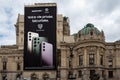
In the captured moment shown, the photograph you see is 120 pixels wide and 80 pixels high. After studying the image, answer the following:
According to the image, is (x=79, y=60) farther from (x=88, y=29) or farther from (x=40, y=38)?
(x=40, y=38)

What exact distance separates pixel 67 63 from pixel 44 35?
9.70m

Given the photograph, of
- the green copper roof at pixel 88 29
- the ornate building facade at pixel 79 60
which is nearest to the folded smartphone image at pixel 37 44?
the ornate building facade at pixel 79 60

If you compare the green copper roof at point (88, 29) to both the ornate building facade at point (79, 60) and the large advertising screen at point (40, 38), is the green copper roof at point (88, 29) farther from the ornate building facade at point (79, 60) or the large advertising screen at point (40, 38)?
the large advertising screen at point (40, 38)

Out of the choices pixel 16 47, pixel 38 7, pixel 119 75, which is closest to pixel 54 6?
pixel 38 7

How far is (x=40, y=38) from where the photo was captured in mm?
87875

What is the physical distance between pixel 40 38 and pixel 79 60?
35.6 ft

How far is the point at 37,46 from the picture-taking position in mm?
87562

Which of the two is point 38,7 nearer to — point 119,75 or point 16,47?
point 16,47

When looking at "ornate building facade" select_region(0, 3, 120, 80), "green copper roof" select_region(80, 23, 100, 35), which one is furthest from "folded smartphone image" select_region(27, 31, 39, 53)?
"green copper roof" select_region(80, 23, 100, 35)

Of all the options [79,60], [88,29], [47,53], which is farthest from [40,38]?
[88,29]

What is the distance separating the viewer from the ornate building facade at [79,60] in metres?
86.2

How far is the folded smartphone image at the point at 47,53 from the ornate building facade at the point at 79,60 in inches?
129

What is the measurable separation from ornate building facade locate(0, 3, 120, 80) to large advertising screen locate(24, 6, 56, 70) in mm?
3326

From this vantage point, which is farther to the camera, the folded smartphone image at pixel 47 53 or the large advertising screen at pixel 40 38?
the large advertising screen at pixel 40 38
